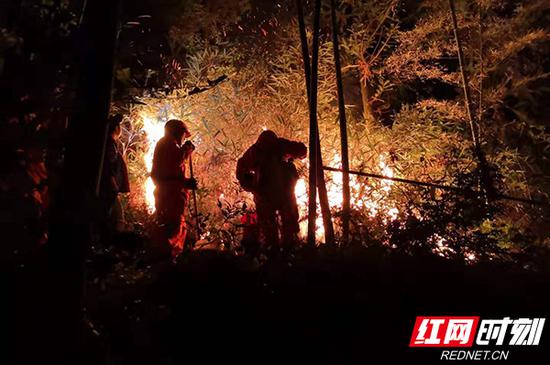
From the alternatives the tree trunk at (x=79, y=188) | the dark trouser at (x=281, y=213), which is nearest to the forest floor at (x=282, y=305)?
the tree trunk at (x=79, y=188)

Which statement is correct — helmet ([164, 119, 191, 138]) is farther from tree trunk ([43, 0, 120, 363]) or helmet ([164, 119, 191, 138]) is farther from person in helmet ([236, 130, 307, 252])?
tree trunk ([43, 0, 120, 363])

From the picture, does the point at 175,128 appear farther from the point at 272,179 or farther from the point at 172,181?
the point at 272,179

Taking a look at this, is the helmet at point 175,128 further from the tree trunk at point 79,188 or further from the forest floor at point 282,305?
the tree trunk at point 79,188

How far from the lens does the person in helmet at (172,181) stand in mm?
5531

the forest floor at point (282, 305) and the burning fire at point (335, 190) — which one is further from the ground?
the burning fire at point (335, 190)

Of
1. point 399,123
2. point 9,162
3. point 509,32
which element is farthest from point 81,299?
point 509,32

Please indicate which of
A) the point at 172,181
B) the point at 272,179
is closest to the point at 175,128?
the point at 172,181

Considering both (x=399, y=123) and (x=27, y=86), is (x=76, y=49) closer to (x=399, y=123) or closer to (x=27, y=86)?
(x=27, y=86)

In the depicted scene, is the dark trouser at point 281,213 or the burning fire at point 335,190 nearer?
the dark trouser at point 281,213

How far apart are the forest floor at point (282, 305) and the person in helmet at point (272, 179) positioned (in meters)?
1.67

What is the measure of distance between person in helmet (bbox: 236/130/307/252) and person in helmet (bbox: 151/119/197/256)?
68 cm

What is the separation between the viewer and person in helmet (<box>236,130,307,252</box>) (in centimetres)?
556

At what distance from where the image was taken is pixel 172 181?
5582 mm

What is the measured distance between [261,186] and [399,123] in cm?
371
